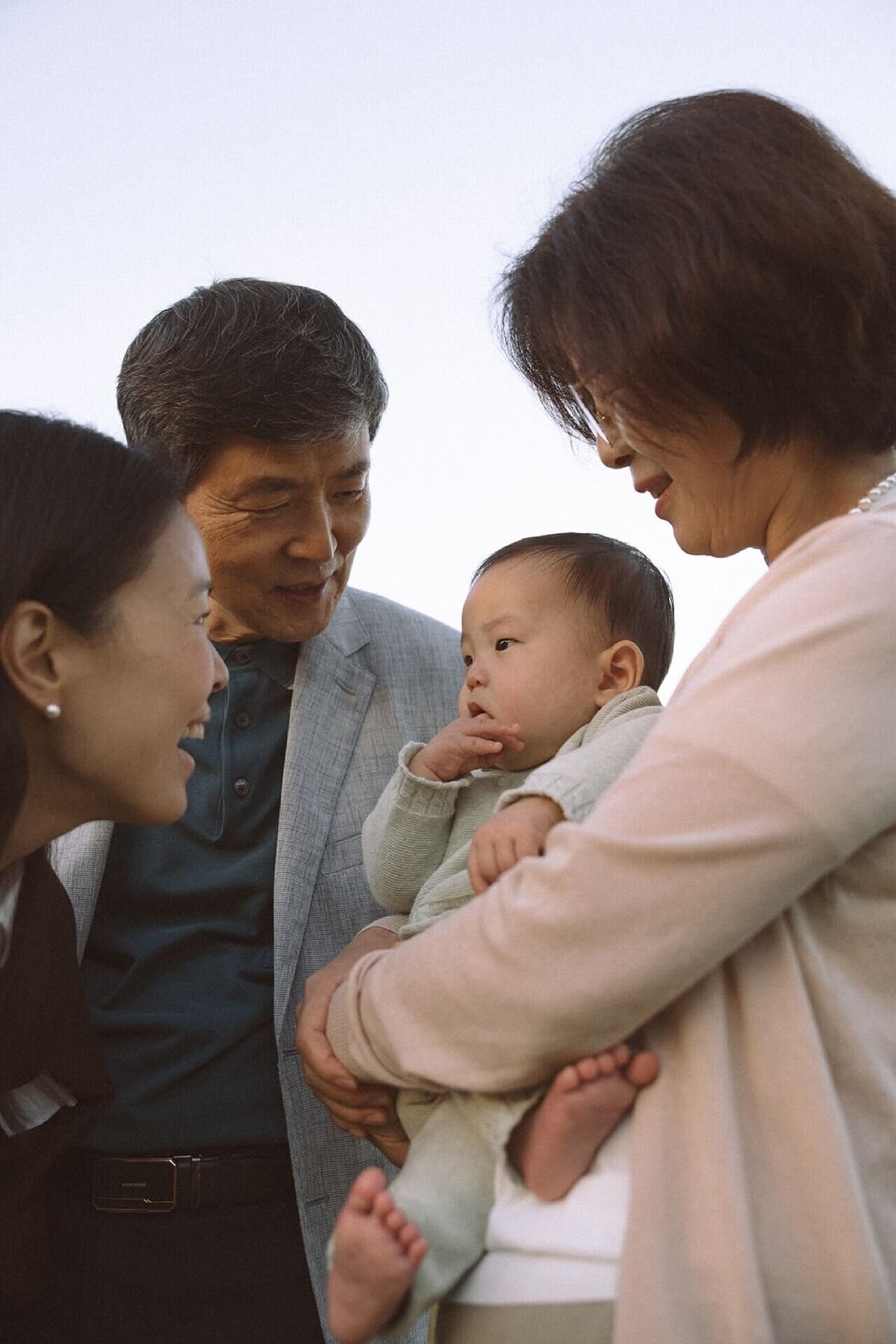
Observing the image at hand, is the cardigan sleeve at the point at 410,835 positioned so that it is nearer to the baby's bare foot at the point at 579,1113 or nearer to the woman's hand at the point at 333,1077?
the woman's hand at the point at 333,1077

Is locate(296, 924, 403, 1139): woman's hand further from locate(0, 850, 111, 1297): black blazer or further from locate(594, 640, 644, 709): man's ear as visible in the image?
locate(594, 640, 644, 709): man's ear

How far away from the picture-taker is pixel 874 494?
1612 millimetres

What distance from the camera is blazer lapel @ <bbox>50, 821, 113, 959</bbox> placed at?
2.47m

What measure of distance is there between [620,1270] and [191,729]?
1026 mm

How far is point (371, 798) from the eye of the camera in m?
2.69

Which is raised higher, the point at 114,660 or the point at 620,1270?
the point at 114,660

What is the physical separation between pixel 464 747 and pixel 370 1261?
37.6 inches

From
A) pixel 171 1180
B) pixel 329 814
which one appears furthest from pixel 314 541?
pixel 171 1180

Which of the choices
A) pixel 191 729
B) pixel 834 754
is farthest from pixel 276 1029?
pixel 834 754

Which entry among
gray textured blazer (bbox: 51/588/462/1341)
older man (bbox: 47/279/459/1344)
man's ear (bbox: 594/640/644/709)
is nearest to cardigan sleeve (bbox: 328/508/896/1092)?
older man (bbox: 47/279/459/1344)

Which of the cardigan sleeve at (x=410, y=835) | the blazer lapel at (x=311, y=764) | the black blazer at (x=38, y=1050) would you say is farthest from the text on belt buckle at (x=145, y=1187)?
the cardigan sleeve at (x=410, y=835)

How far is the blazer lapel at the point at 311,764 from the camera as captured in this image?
97.1 inches

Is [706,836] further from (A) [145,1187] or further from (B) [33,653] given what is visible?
(A) [145,1187]

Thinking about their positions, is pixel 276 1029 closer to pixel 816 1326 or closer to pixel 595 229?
pixel 816 1326
